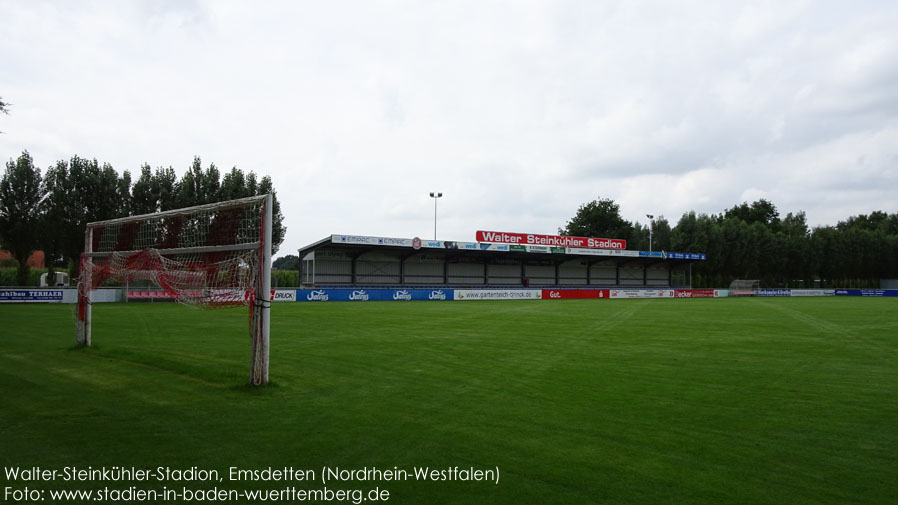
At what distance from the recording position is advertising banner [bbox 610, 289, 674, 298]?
2098 inches

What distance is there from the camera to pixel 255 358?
878 centimetres

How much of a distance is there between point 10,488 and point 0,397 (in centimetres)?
426

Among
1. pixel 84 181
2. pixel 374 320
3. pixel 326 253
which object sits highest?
pixel 84 181

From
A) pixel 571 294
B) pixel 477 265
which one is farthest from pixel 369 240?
pixel 571 294

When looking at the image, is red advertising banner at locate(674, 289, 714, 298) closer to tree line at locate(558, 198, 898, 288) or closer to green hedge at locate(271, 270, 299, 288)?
tree line at locate(558, 198, 898, 288)

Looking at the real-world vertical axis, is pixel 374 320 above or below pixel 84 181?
below

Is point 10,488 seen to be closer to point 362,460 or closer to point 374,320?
point 362,460

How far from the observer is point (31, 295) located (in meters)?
30.8

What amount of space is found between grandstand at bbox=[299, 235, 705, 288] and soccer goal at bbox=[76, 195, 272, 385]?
1187 inches

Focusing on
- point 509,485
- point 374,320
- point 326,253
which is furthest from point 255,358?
point 326,253

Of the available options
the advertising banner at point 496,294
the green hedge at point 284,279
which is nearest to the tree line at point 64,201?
the green hedge at point 284,279

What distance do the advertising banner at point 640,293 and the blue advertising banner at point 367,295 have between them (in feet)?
63.3

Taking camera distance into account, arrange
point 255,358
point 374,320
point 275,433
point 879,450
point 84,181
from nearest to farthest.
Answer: point 879,450, point 275,433, point 255,358, point 374,320, point 84,181

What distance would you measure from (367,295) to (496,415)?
3368cm
